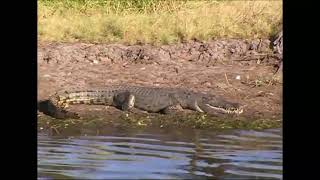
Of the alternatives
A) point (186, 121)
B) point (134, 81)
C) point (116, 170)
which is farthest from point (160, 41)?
point (116, 170)

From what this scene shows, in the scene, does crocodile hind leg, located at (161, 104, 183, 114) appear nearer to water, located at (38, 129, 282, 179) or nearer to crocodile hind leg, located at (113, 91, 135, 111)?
crocodile hind leg, located at (113, 91, 135, 111)

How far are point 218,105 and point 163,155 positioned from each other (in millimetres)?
2547

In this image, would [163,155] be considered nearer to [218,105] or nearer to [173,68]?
[218,105]

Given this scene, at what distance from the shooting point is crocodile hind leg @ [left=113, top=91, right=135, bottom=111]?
8109 mm

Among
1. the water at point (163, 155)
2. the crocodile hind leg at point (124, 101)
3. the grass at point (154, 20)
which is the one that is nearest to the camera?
the water at point (163, 155)

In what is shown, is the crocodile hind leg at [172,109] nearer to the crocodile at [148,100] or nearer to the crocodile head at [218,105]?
the crocodile at [148,100]

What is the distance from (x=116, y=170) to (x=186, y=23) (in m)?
7.12

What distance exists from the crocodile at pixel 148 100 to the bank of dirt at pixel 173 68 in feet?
0.45

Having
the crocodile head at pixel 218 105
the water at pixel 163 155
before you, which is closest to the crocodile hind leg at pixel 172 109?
the crocodile head at pixel 218 105

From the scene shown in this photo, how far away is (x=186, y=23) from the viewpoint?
11.5m

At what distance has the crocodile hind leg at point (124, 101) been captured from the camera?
8109mm

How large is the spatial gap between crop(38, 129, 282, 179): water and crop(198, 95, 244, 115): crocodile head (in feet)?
3.20

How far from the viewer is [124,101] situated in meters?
8.16
